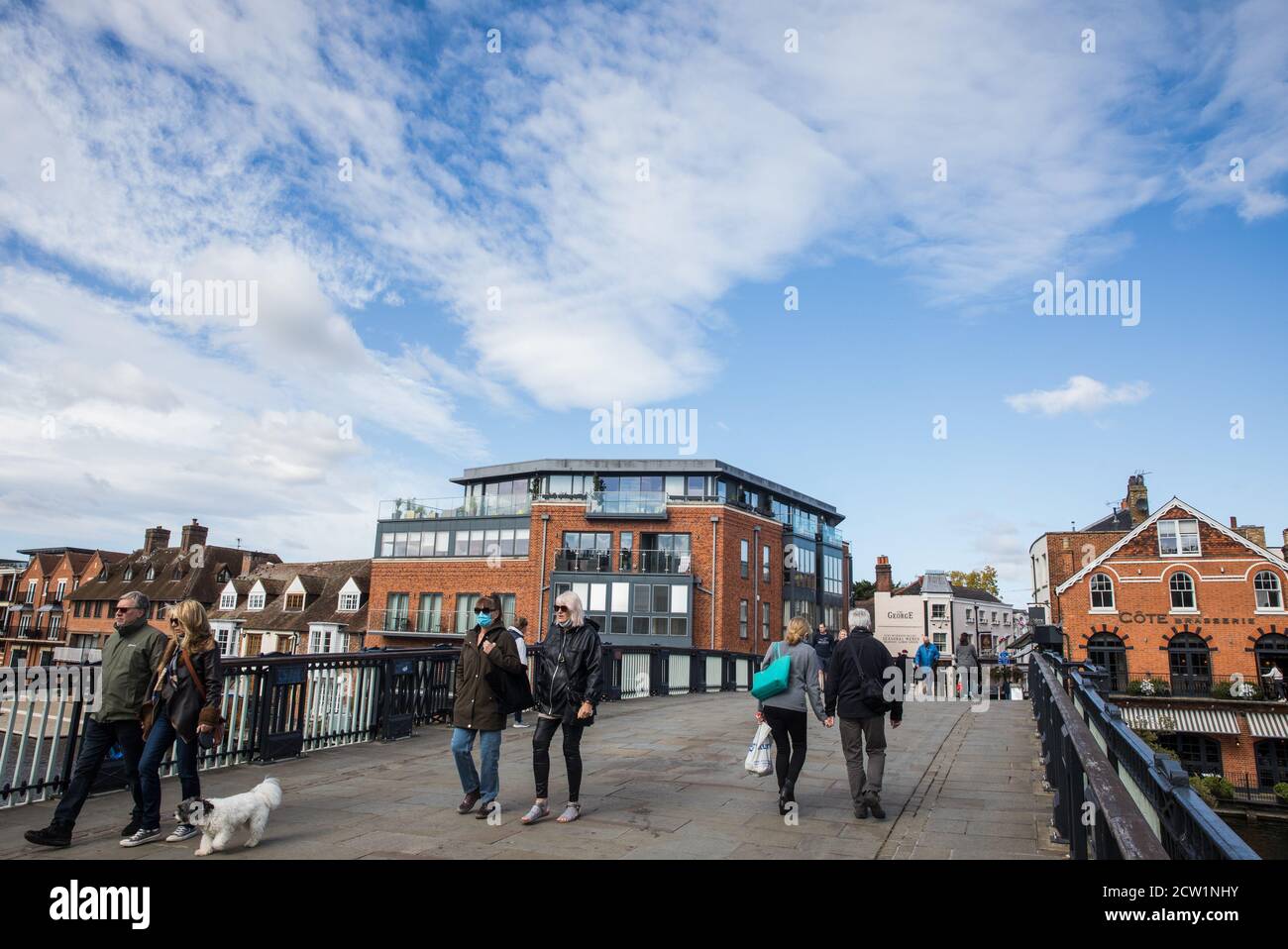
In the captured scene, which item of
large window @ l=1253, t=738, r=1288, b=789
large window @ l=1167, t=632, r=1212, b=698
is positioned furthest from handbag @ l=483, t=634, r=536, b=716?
large window @ l=1167, t=632, r=1212, b=698

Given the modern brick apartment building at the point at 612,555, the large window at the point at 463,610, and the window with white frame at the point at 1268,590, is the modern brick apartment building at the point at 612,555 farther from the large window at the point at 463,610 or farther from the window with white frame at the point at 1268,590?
the window with white frame at the point at 1268,590

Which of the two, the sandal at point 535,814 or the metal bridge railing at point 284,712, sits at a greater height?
the metal bridge railing at point 284,712

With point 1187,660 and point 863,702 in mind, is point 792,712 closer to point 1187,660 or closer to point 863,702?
point 863,702

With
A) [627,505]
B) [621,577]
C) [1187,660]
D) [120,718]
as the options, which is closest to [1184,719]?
[1187,660]

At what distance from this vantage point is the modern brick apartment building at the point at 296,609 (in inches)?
1925

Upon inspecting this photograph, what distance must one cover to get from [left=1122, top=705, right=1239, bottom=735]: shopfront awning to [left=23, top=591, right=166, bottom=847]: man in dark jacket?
3527 centimetres

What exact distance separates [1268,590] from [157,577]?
7047cm

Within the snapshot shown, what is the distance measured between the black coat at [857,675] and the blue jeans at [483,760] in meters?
2.79

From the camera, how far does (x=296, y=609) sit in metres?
52.9

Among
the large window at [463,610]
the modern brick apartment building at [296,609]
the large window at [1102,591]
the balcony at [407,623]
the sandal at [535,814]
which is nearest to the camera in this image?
the sandal at [535,814]

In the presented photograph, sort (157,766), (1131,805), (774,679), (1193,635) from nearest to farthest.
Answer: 1. (1131,805)
2. (157,766)
3. (774,679)
4. (1193,635)

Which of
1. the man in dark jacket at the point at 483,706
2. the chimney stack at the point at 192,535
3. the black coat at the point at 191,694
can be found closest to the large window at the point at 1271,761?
the man in dark jacket at the point at 483,706
